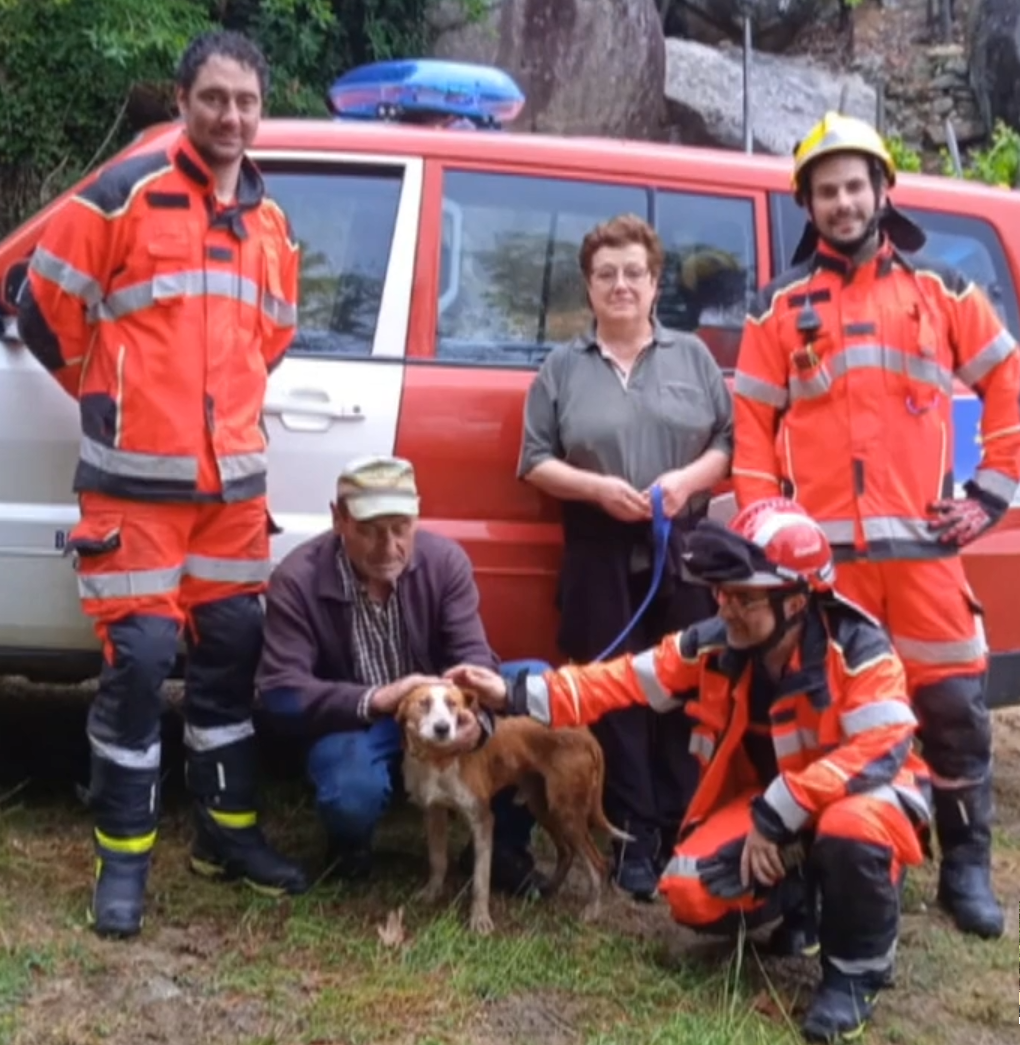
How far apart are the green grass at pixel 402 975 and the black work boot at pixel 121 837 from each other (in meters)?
0.09

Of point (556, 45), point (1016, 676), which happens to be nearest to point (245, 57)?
point (1016, 676)

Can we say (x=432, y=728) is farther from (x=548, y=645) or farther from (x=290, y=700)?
(x=548, y=645)

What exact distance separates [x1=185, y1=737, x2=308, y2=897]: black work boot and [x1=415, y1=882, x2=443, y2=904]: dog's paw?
0.30 meters

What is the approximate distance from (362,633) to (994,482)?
1639 mm

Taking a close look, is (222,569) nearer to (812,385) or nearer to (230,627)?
(230,627)

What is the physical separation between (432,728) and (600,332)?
1210mm

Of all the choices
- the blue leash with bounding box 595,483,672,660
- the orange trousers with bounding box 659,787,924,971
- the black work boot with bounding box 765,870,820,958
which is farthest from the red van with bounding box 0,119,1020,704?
the orange trousers with bounding box 659,787,924,971

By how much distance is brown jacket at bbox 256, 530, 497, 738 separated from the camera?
3.93 m

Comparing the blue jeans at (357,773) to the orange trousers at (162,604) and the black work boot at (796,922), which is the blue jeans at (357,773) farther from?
the black work boot at (796,922)

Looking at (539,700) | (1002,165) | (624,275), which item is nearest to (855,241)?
(624,275)

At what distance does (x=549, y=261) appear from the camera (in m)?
4.49

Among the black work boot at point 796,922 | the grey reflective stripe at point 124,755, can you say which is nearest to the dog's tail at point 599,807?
the black work boot at point 796,922

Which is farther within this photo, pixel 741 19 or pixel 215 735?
pixel 741 19

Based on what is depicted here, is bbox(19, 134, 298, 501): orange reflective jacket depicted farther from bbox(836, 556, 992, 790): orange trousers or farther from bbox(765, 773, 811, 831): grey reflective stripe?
bbox(836, 556, 992, 790): orange trousers
